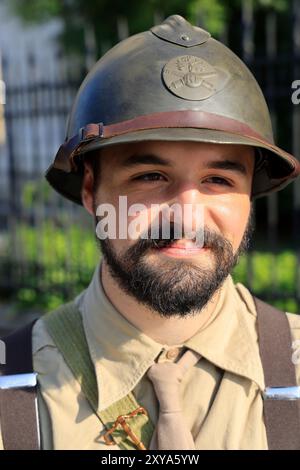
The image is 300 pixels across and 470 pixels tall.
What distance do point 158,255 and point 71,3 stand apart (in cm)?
1006

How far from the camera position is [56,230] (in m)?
6.83

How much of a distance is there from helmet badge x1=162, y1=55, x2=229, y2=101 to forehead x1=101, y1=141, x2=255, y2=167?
0.14m

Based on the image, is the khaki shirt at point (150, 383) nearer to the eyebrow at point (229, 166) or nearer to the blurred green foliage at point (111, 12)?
the eyebrow at point (229, 166)

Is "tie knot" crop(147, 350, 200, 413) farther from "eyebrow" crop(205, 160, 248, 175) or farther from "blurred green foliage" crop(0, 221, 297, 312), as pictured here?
"blurred green foliage" crop(0, 221, 297, 312)

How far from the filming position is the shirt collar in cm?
A: 179

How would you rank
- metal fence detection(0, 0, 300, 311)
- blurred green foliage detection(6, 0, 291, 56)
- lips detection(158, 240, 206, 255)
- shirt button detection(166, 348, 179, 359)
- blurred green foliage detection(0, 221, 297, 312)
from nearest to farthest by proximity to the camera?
lips detection(158, 240, 206, 255) < shirt button detection(166, 348, 179, 359) < metal fence detection(0, 0, 300, 311) < blurred green foliage detection(0, 221, 297, 312) < blurred green foliage detection(6, 0, 291, 56)

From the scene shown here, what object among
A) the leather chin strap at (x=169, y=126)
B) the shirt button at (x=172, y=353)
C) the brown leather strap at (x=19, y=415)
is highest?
the leather chin strap at (x=169, y=126)

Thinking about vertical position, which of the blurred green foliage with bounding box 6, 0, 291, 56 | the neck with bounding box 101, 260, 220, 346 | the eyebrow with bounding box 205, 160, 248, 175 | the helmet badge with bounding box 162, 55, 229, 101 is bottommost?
the neck with bounding box 101, 260, 220, 346

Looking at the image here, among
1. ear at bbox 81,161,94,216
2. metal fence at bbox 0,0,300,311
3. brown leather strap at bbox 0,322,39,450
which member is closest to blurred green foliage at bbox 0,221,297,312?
metal fence at bbox 0,0,300,311

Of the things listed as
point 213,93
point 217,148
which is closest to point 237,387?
point 217,148

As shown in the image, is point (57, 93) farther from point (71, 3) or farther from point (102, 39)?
point (71, 3)

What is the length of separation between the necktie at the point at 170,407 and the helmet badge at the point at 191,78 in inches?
30.0

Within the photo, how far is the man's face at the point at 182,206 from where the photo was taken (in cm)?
175

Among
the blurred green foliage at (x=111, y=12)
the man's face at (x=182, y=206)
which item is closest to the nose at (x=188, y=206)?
the man's face at (x=182, y=206)
